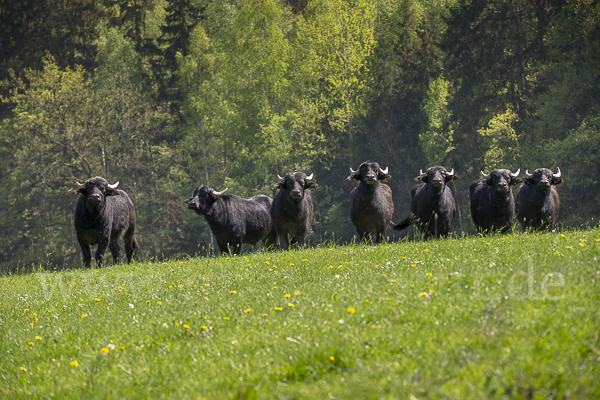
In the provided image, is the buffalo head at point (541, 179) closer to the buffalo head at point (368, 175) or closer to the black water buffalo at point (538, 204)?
the black water buffalo at point (538, 204)

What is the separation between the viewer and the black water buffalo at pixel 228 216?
1719cm

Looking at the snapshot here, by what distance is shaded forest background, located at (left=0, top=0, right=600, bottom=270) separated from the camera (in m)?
37.9

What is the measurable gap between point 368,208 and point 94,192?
717 cm

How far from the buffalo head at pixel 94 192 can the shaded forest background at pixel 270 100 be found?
24094 mm

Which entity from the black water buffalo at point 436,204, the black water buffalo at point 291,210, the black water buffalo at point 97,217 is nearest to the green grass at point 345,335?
the black water buffalo at point 436,204

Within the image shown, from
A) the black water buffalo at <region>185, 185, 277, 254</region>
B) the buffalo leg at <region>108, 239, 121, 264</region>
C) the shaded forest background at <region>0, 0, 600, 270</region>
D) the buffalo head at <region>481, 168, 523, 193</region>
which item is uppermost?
the shaded forest background at <region>0, 0, 600, 270</region>

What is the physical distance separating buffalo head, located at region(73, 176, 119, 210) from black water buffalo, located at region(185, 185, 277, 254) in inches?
88.5

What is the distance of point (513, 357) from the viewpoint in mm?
4250

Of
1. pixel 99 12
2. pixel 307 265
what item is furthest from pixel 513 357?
pixel 99 12

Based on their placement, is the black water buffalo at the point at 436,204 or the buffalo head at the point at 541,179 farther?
the black water buffalo at the point at 436,204

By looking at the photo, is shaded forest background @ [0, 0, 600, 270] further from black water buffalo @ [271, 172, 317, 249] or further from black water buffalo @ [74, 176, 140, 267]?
black water buffalo @ [74, 176, 140, 267]

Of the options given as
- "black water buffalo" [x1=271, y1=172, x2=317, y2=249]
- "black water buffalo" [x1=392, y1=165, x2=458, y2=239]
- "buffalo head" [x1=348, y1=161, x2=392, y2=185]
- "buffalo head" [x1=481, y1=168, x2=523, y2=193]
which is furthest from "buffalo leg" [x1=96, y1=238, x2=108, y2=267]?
"buffalo head" [x1=481, y1=168, x2=523, y2=193]

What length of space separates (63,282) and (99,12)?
44.8 meters

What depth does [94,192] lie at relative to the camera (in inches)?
614
